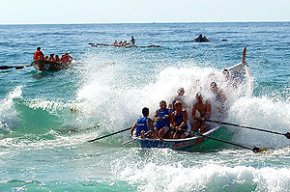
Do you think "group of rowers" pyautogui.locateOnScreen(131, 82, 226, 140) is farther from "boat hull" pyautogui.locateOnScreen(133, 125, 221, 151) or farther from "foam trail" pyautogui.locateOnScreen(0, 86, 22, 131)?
"foam trail" pyautogui.locateOnScreen(0, 86, 22, 131)

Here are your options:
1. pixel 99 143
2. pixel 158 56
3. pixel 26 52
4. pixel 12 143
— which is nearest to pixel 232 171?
pixel 99 143

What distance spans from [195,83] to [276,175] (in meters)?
6.68

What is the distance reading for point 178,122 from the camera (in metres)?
12.9

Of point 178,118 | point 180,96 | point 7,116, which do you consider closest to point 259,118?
point 180,96

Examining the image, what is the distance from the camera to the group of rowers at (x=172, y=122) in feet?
41.2

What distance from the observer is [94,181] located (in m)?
9.92

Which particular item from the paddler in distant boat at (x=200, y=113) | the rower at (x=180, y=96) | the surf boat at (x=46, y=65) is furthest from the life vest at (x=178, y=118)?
the surf boat at (x=46, y=65)

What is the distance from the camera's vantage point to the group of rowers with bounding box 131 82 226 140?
41.2 ft

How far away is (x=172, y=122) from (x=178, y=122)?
0.15 m

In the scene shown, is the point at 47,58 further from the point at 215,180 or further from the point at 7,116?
the point at 215,180

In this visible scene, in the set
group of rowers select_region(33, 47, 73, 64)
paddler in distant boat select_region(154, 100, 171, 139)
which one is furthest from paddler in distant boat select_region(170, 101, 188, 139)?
group of rowers select_region(33, 47, 73, 64)

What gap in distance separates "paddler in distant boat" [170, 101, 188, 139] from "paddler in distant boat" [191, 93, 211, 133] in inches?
29.9

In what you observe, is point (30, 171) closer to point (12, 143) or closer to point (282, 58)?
point (12, 143)

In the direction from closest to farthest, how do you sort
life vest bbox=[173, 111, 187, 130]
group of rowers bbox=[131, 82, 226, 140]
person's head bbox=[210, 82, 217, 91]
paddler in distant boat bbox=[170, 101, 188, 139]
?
1. group of rowers bbox=[131, 82, 226, 140]
2. paddler in distant boat bbox=[170, 101, 188, 139]
3. life vest bbox=[173, 111, 187, 130]
4. person's head bbox=[210, 82, 217, 91]
